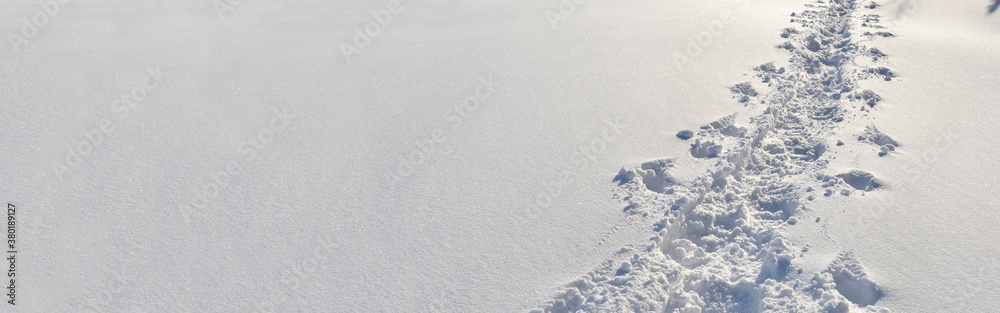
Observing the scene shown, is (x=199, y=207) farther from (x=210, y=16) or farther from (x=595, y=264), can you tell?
(x=210, y=16)

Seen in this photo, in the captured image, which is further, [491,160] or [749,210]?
[491,160]

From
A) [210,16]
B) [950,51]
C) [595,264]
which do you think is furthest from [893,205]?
[210,16]

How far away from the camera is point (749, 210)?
358cm

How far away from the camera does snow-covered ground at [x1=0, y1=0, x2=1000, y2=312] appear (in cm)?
314

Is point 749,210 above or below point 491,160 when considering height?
below

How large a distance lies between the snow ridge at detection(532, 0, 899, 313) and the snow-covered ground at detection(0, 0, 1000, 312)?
15mm

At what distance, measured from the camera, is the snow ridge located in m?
3.06

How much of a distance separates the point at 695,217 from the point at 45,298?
10.8 ft

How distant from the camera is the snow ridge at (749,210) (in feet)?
10.1

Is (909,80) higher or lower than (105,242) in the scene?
lower

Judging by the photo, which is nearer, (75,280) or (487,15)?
(75,280)

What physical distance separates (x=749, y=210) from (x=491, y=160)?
151 cm

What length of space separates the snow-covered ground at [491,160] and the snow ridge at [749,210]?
15mm

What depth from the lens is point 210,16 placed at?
5.61 metres
